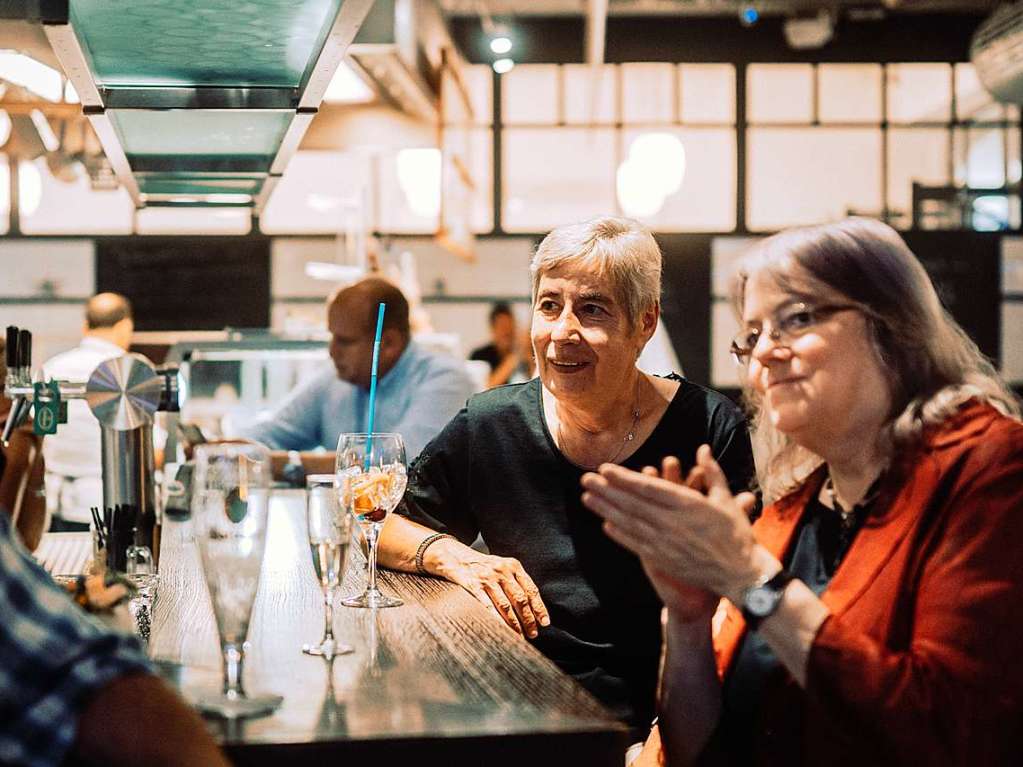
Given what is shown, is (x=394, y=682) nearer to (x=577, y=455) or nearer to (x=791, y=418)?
(x=791, y=418)

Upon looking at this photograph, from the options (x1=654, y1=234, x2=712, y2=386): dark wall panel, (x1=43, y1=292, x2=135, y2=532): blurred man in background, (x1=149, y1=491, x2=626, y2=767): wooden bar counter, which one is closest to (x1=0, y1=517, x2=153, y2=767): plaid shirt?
(x1=149, y1=491, x2=626, y2=767): wooden bar counter

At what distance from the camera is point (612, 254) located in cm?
220

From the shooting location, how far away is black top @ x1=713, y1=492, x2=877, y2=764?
1.53m

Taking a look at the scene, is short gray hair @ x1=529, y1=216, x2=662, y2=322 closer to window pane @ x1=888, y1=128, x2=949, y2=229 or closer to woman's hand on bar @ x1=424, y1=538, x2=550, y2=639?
woman's hand on bar @ x1=424, y1=538, x2=550, y2=639

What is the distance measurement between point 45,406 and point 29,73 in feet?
3.95

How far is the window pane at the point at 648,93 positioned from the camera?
33.9ft

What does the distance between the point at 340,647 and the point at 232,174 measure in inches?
68.7

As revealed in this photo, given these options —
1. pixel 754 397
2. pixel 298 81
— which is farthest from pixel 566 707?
pixel 298 81

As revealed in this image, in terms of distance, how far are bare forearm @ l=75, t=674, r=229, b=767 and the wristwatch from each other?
573 millimetres

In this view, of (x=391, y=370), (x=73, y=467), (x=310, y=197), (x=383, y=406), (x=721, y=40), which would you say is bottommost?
(x=73, y=467)

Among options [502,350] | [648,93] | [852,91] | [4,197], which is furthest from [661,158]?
[4,197]

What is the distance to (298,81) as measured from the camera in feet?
7.51

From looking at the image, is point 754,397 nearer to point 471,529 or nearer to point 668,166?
point 471,529

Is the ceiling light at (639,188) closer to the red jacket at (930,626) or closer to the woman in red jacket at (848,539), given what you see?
the woman in red jacket at (848,539)
